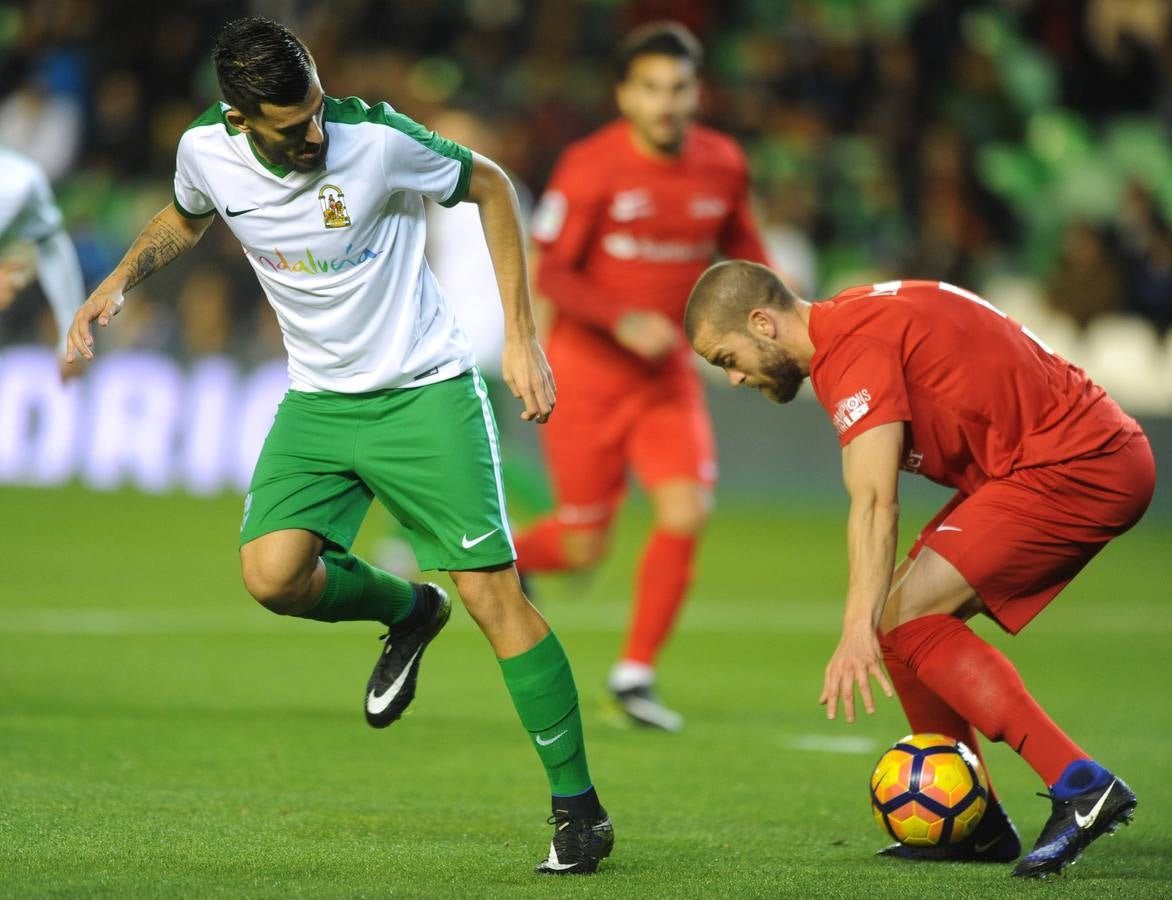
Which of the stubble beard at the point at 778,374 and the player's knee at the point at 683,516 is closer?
the stubble beard at the point at 778,374

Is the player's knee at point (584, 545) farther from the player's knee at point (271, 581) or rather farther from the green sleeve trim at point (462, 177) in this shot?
the green sleeve trim at point (462, 177)

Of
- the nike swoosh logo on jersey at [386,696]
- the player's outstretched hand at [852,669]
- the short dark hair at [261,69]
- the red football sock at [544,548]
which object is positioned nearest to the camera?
the player's outstretched hand at [852,669]

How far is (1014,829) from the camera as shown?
5.02 metres

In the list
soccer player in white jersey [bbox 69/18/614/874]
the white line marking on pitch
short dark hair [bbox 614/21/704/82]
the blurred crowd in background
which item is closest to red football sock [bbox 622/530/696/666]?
the white line marking on pitch

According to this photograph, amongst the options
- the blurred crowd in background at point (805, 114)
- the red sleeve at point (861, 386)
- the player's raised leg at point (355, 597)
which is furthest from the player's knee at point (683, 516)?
the blurred crowd in background at point (805, 114)

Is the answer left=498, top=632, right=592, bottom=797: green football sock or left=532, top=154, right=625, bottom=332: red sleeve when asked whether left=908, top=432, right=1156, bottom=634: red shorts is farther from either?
left=532, top=154, right=625, bottom=332: red sleeve

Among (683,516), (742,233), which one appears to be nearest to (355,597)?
Answer: (683,516)

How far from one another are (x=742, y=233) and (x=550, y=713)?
3.65 meters

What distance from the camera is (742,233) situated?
313 inches

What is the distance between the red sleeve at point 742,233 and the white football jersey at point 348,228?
304 cm

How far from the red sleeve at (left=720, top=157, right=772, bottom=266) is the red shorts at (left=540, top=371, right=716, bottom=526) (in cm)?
58

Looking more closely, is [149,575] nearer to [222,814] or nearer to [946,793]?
[222,814]

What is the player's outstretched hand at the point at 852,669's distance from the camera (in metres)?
4.40

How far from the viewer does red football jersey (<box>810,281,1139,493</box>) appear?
482cm
